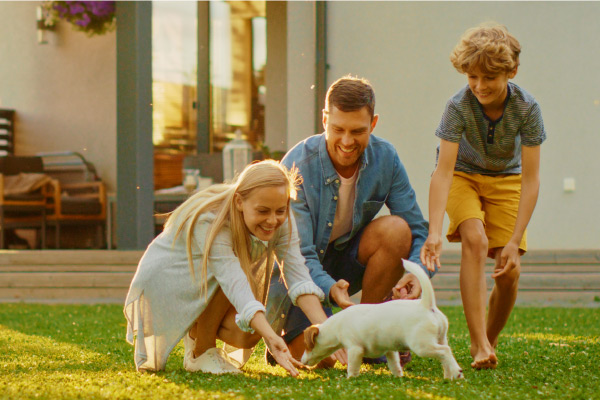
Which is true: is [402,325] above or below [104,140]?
below

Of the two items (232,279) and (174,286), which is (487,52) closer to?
(232,279)

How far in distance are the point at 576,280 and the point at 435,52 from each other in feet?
7.86

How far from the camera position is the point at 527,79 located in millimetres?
6602

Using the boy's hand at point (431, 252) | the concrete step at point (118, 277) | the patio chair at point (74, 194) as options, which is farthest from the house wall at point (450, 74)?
the boy's hand at point (431, 252)

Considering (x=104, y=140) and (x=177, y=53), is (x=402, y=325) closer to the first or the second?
(x=104, y=140)

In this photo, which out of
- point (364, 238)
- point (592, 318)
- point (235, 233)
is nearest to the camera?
point (235, 233)

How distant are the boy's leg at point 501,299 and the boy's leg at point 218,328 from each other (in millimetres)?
994

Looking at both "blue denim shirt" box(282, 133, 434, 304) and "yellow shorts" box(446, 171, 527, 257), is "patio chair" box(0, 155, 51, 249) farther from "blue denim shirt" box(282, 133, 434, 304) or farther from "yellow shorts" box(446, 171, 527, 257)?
"yellow shorts" box(446, 171, 527, 257)

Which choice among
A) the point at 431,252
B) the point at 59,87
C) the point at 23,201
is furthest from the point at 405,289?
the point at 59,87

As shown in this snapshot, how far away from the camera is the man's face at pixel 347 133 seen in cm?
279

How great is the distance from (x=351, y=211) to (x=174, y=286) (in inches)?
33.1

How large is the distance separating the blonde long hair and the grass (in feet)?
1.38

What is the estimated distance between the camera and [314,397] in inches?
80.7

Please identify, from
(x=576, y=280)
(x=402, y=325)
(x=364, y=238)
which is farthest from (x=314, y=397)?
(x=576, y=280)
